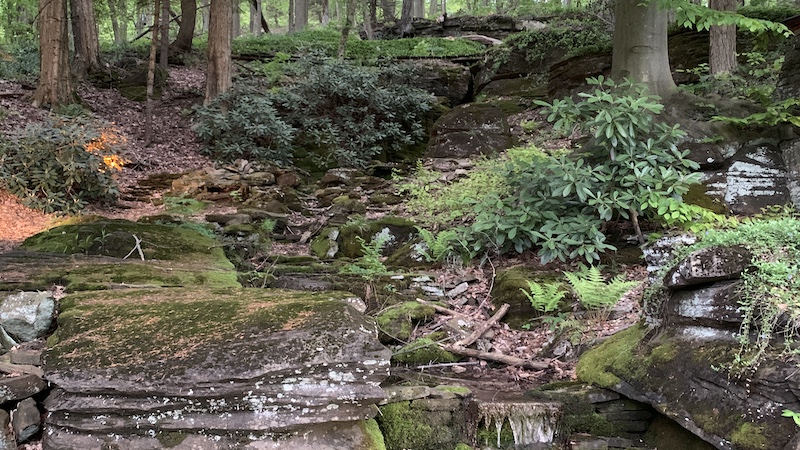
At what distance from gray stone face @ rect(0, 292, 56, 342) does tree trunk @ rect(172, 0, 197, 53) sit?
16.7 meters

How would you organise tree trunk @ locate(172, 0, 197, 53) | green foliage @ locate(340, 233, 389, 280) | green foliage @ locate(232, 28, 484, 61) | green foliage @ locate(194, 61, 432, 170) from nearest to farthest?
green foliage @ locate(340, 233, 389, 280) < green foliage @ locate(194, 61, 432, 170) < tree trunk @ locate(172, 0, 197, 53) < green foliage @ locate(232, 28, 484, 61)

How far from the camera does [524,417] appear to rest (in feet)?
12.8

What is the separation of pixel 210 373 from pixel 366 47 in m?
18.0

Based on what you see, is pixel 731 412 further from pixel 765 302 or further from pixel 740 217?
pixel 740 217

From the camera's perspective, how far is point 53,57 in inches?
428

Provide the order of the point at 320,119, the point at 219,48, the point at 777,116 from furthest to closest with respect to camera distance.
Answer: the point at 219,48 → the point at 320,119 → the point at 777,116

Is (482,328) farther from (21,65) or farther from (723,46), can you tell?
(21,65)

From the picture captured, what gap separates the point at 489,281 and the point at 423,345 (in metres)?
1.84

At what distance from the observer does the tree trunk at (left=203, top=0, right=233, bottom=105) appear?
1275 cm

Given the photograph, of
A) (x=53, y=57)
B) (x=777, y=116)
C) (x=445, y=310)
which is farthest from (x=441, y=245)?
(x=53, y=57)

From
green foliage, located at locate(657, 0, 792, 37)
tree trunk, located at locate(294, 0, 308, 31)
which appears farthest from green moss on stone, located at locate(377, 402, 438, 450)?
tree trunk, located at locate(294, 0, 308, 31)

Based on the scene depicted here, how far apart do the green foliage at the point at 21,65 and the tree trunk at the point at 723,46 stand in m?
15.6

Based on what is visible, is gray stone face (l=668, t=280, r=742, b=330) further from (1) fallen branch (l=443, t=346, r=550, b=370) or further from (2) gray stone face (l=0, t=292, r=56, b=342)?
(2) gray stone face (l=0, t=292, r=56, b=342)

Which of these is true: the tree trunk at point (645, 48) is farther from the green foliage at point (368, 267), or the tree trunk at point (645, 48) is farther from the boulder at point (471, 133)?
the green foliage at point (368, 267)
